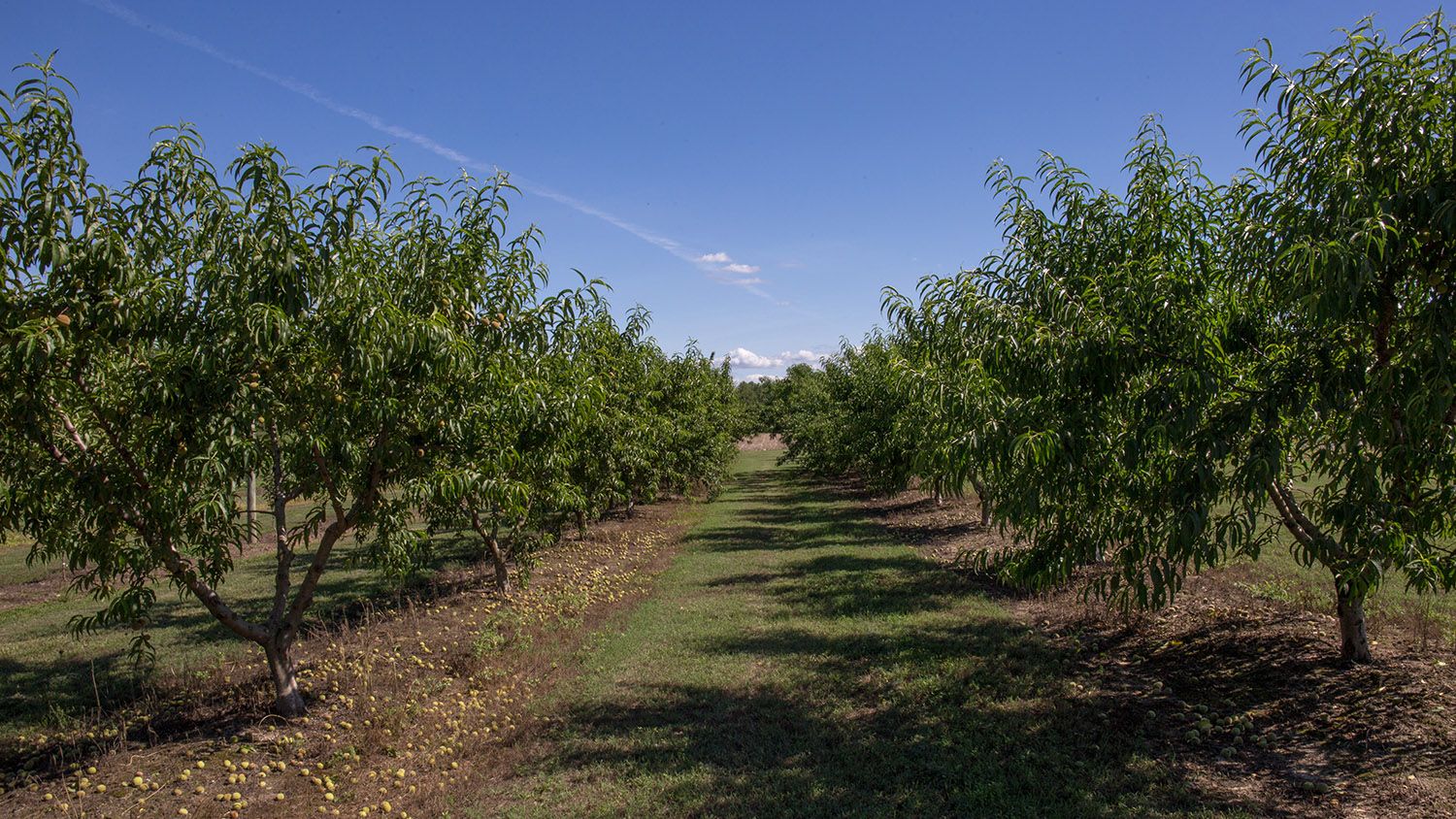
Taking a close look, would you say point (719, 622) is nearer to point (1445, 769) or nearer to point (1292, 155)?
point (1445, 769)

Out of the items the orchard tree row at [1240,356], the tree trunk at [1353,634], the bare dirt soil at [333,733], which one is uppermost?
the orchard tree row at [1240,356]

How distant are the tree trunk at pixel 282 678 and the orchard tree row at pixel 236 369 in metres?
0.02

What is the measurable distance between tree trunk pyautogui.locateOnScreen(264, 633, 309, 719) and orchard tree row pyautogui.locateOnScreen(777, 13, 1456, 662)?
5.83 metres

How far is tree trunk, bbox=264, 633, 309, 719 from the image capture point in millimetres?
6930

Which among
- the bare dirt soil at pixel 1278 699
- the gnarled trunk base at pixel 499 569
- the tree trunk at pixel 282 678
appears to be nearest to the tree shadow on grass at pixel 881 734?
the bare dirt soil at pixel 1278 699

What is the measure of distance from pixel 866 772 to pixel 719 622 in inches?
195

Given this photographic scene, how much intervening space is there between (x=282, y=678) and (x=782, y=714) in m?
4.48

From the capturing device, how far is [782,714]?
673 centimetres

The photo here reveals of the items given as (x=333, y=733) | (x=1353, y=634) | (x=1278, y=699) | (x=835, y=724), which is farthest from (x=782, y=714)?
(x=1353, y=634)

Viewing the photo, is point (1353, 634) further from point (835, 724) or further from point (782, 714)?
point (782, 714)

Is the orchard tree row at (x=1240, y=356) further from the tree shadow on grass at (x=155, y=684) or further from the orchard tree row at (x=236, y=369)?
the tree shadow on grass at (x=155, y=684)

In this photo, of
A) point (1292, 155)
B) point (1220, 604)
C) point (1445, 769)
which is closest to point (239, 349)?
point (1292, 155)

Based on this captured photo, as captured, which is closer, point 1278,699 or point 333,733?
point 1278,699

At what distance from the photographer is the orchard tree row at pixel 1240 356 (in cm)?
416
